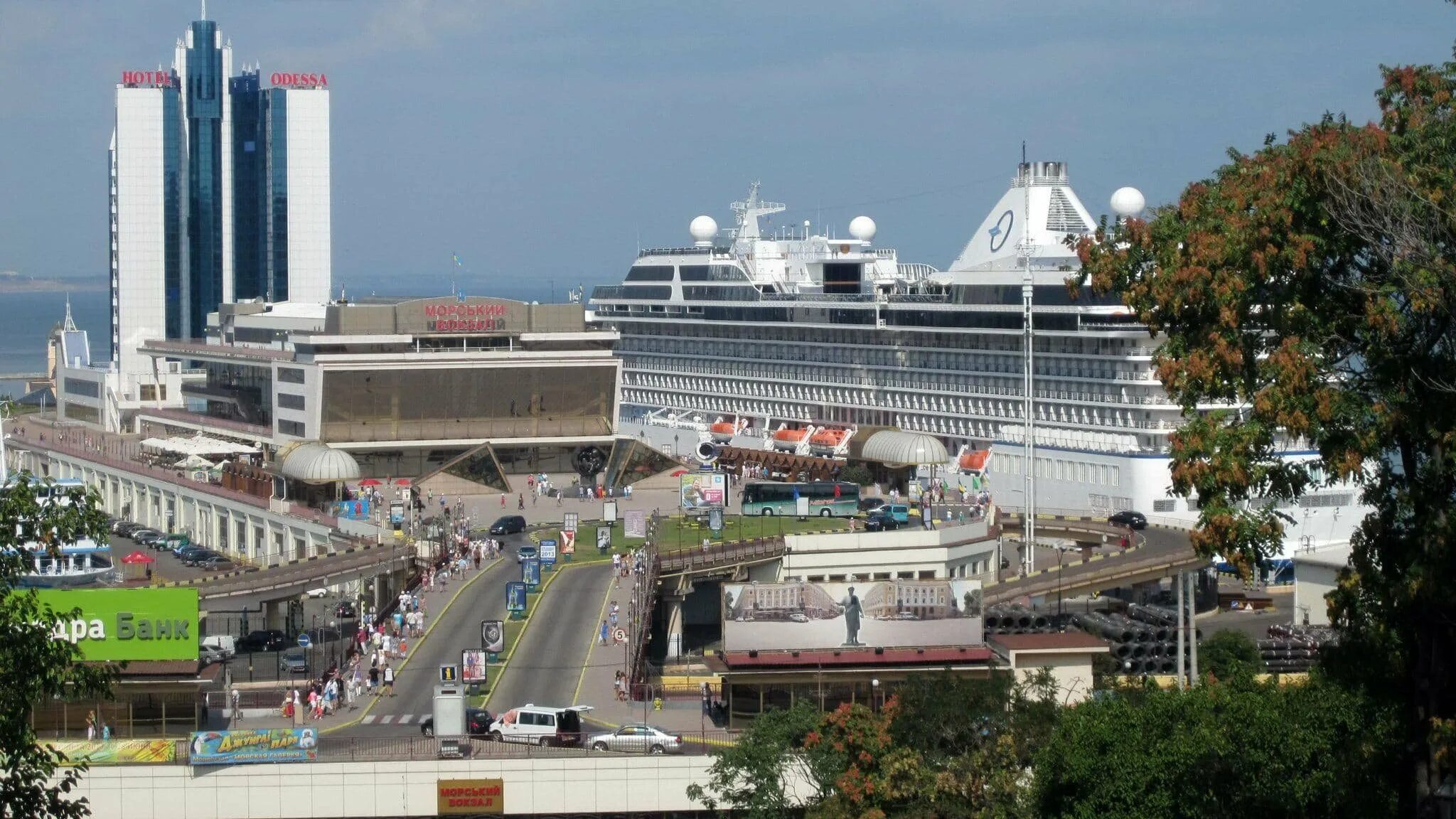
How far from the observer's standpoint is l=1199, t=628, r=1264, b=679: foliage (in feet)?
138

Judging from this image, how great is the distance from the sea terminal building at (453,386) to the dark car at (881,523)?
19673mm

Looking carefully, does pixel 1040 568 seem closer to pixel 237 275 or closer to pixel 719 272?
pixel 719 272

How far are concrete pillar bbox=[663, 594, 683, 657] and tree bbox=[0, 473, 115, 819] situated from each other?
117 ft

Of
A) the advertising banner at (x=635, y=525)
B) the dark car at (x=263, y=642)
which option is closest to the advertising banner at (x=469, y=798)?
the dark car at (x=263, y=642)

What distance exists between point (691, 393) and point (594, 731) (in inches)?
2610

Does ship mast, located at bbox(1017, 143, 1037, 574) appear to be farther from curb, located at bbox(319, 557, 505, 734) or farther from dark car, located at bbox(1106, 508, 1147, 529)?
curb, located at bbox(319, 557, 505, 734)

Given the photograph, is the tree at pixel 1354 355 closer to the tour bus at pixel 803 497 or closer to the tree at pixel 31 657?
the tree at pixel 31 657

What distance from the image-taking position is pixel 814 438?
89.9 metres

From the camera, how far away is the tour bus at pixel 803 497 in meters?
65.7

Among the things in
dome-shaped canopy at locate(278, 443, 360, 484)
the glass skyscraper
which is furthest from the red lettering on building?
dome-shaped canopy at locate(278, 443, 360, 484)

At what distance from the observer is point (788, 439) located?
91188 mm

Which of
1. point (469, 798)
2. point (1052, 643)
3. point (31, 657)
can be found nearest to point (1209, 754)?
point (469, 798)

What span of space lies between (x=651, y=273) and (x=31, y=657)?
288 ft

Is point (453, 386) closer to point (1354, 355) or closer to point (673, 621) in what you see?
point (673, 621)
